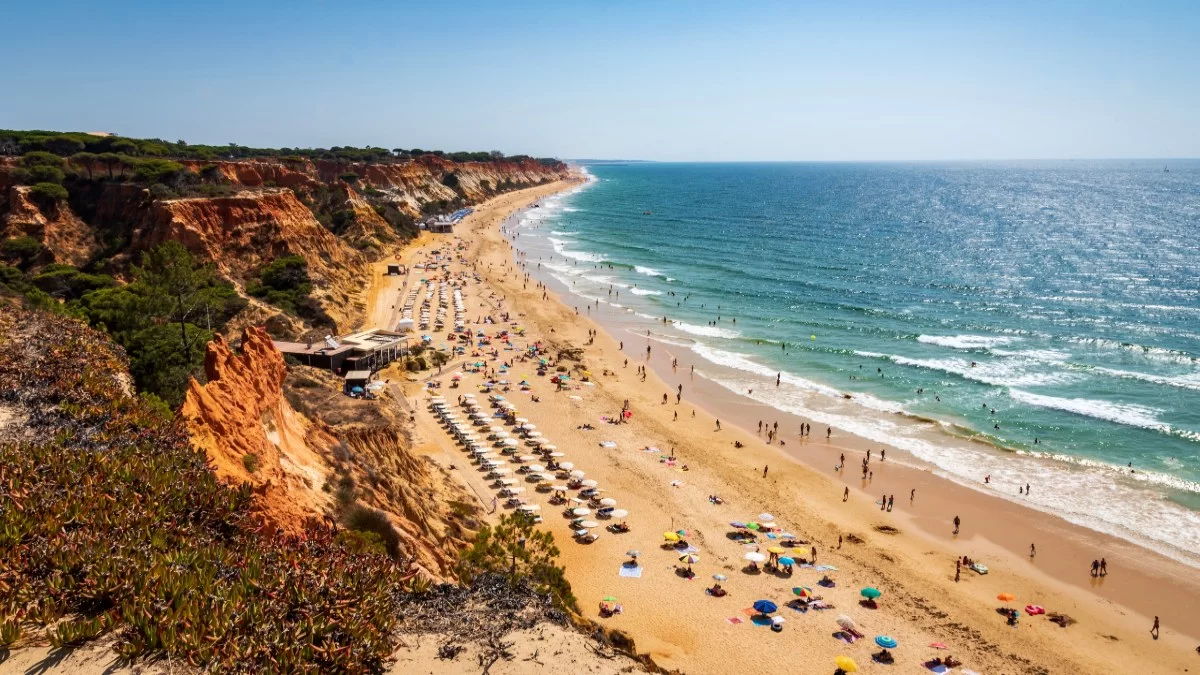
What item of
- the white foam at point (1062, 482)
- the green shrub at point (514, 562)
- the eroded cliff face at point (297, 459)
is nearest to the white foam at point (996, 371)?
the white foam at point (1062, 482)

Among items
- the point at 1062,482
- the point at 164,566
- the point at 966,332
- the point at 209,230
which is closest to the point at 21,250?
the point at 209,230

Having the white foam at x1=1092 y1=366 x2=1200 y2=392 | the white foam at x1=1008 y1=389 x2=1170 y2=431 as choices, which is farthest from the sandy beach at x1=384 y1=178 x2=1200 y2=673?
the white foam at x1=1092 y1=366 x2=1200 y2=392

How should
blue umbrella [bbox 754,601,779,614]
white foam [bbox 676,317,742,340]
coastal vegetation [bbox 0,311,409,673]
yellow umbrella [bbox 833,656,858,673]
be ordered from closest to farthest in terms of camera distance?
coastal vegetation [bbox 0,311,409,673], yellow umbrella [bbox 833,656,858,673], blue umbrella [bbox 754,601,779,614], white foam [bbox 676,317,742,340]

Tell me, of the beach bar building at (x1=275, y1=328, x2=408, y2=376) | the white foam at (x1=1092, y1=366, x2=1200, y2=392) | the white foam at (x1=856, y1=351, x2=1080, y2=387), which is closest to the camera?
the beach bar building at (x1=275, y1=328, x2=408, y2=376)

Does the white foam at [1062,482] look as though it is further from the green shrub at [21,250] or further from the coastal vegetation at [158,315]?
the green shrub at [21,250]

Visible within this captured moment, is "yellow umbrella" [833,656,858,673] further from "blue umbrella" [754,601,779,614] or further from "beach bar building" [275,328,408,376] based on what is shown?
"beach bar building" [275,328,408,376]

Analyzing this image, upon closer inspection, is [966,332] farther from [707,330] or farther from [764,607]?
[764,607]
